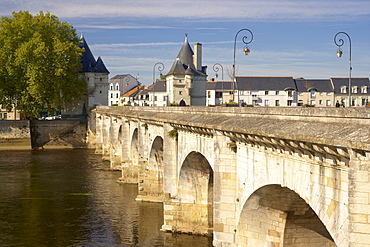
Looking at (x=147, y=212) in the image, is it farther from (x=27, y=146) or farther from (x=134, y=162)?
(x=27, y=146)

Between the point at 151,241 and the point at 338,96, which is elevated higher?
the point at 338,96

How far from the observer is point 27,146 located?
66.1 meters

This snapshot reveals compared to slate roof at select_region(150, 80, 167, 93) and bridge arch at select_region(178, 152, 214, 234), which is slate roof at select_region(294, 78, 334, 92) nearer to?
bridge arch at select_region(178, 152, 214, 234)

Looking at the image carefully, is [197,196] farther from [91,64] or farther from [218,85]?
[218,85]

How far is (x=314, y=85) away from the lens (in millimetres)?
55125

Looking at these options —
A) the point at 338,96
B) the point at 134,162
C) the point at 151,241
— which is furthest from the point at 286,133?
the point at 338,96

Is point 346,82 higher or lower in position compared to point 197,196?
higher

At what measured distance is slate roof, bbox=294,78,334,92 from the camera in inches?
A: 2047

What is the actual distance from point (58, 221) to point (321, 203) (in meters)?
20.8

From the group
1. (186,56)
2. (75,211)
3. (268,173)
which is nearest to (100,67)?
(186,56)

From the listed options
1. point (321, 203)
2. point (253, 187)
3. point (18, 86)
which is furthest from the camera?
point (18, 86)

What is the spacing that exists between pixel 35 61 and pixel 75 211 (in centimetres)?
3842

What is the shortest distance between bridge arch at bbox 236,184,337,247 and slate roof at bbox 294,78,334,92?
121 ft

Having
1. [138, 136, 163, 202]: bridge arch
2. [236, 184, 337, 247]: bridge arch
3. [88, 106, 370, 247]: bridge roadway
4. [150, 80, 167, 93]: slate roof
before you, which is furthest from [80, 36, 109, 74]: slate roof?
[236, 184, 337, 247]: bridge arch
